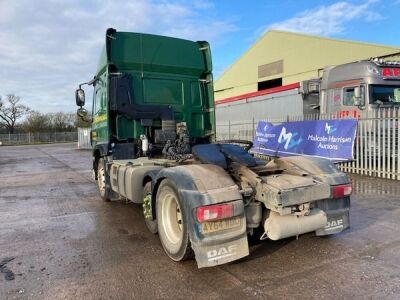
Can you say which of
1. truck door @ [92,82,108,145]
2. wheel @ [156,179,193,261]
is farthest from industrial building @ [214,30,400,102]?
wheel @ [156,179,193,261]

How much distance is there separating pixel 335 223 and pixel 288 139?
9.33 metres

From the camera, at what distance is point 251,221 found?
13.9 ft

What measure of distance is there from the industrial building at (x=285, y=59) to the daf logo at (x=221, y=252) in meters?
22.6

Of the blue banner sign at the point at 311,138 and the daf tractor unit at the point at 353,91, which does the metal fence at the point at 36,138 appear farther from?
the daf tractor unit at the point at 353,91

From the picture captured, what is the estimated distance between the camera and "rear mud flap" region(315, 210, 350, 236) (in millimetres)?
4629

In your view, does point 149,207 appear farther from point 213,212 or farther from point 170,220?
point 213,212

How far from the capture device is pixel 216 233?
12.9ft

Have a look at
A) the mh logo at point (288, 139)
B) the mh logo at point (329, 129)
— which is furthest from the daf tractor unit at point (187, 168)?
the mh logo at point (288, 139)

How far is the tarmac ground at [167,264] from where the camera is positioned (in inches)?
146

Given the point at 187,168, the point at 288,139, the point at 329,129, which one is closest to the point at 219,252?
the point at 187,168

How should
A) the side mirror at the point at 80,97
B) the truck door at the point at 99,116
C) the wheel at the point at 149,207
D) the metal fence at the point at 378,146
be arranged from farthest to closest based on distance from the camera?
1. the metal fence at the point at 378,146
2. the side mirror at the point at 80,97
3. the truck door at the point at 99,116
4. the wheel at the point at 149,207

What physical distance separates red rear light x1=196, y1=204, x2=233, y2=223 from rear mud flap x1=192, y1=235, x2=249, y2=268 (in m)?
0.30

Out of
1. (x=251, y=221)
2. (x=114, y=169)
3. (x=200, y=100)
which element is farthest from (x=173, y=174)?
(x=200, y=100)

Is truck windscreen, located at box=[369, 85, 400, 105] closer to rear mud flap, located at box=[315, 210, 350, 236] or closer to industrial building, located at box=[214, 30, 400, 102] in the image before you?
rear mud flap, located at box=[315, 210, 350, 236]
